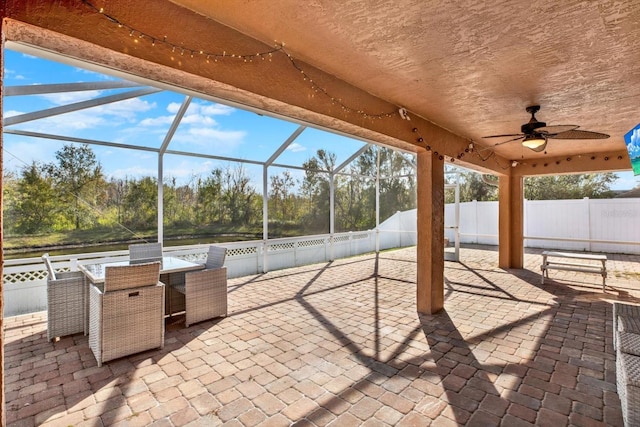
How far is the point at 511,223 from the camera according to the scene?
7648 millimetres

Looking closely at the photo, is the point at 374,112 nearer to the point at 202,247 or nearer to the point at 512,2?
the point at 512,2

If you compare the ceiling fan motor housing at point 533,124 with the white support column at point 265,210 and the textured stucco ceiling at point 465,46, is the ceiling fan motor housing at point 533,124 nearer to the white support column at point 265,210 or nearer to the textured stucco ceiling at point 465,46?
the textured stucco ceiling at point 465,46

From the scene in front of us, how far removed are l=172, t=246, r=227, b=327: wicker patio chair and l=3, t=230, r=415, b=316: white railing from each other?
187cm

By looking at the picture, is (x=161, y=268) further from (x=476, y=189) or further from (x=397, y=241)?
(x=476, y=189)

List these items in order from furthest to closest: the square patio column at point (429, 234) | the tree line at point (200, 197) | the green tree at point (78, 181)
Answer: the green tree at point (78, 181), the tree line at point (200, 197), the square patio column at point (429, 234)

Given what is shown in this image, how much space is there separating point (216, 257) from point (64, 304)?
1695 millimetres

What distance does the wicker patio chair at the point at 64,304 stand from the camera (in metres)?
3.33

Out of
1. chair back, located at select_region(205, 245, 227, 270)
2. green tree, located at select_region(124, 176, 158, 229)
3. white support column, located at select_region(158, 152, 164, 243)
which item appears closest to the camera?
chair back, located at select_region(205, 245, 227, 270)

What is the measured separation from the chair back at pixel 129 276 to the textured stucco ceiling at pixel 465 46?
93.6 inches

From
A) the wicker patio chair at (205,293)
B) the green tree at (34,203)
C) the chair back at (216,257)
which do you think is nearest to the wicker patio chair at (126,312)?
the wicker patio chair at (205,293)

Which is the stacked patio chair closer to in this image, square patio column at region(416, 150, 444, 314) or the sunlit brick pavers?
the sunlit brick pavers

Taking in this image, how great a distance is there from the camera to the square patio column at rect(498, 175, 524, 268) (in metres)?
7.56

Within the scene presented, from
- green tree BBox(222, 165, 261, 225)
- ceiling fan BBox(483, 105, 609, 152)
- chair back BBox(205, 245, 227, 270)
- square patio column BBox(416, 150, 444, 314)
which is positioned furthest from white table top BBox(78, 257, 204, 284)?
ceiling fan BBox(483, 105, 609, 152)

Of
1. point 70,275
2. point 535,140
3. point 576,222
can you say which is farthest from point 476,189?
point 70,275
